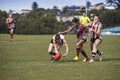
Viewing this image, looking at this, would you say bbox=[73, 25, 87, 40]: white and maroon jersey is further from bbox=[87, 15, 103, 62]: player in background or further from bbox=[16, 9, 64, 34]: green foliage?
bbox=[16, 9, 64, 34]: green foliage

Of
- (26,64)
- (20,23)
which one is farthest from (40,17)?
(26,64)

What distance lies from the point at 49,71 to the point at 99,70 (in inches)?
64.0

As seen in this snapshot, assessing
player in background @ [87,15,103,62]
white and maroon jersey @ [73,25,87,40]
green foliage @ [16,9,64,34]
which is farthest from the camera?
green foliage @ [16,9,64,34]

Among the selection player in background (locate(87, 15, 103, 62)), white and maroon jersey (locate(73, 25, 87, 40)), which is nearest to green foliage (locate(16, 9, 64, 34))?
white and maroon jersey (locate(73, 25, 87, 40))

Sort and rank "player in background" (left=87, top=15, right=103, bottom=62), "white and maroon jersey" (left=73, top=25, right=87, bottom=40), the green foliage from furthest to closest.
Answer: the green foliage, "white and maroon jersey" (left=73, top=25, right=87, bottom=40), "player in background" (left=87, top=15, right=103, bottom=62)

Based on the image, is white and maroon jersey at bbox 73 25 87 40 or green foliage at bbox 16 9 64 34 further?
green foliage at bbox 16 9 64 34

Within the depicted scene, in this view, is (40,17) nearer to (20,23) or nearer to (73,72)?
(20,23)

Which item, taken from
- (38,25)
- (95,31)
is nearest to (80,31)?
(95,31)

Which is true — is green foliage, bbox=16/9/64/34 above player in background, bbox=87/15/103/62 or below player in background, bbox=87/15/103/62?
below

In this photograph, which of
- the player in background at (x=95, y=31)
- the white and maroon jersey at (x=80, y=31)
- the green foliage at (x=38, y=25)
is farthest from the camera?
the green foliage at (x=38, y=25)

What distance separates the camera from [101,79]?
13250 millimetres

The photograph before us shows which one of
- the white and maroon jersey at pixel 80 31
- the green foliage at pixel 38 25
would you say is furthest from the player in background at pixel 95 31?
the green foliage at pixel 38 25

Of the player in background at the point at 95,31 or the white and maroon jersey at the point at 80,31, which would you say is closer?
the player in background at the point at 95,31

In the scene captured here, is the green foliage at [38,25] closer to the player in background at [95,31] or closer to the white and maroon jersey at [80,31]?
the white and maroon jersey at [80,31]
